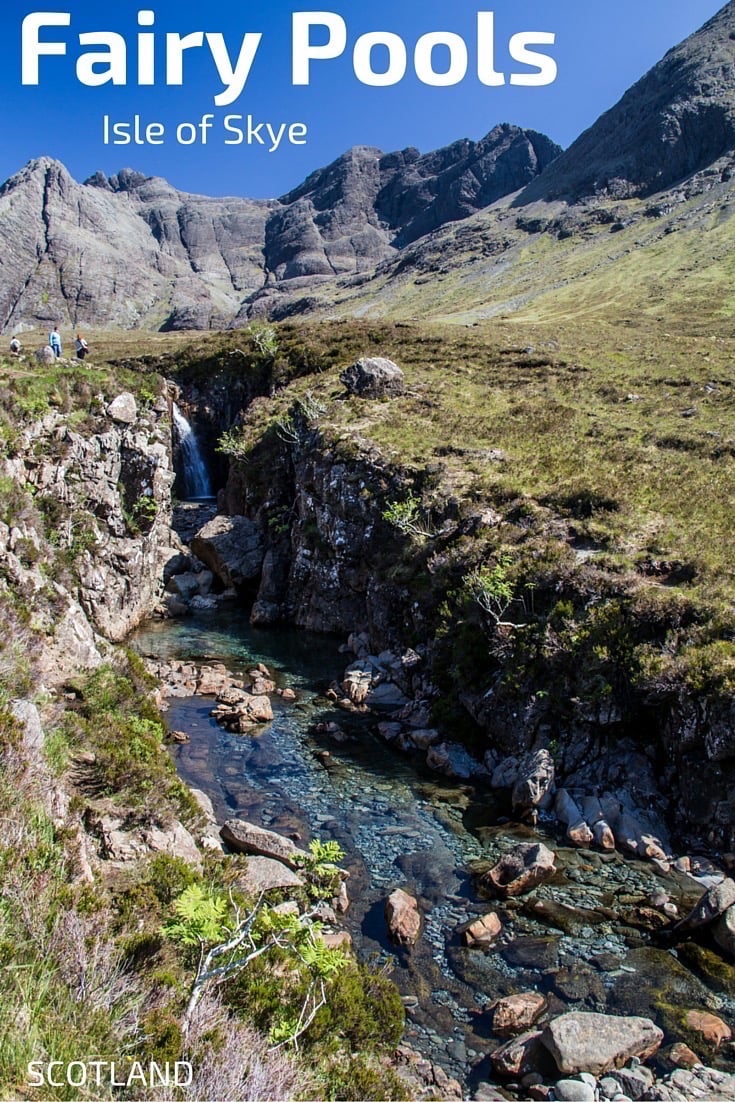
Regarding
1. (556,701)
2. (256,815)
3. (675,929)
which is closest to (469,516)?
(556,701)

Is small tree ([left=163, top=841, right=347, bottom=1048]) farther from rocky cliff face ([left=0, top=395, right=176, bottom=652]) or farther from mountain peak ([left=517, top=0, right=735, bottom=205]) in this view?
mountain peak ([left=517, top=0, right=735, bottom=205])

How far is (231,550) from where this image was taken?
39.8m

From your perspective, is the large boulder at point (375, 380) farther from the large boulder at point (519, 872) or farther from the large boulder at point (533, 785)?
the large boulder at point (519, 872)

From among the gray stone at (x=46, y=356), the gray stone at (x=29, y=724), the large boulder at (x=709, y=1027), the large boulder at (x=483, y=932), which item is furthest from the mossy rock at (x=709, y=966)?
the gray stone at (x=46, y=356)

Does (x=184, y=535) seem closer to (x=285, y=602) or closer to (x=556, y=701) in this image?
(x=285, y=602)

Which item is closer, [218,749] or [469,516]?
[218,749]

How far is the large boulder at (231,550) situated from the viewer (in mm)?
39219

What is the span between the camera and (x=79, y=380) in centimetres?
3300

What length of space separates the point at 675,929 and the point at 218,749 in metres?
13.1

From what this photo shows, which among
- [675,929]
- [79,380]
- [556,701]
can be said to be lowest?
[675,929]

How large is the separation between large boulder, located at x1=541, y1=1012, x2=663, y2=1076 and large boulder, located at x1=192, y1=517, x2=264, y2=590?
31.6 m

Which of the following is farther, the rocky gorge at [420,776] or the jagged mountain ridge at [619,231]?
the jagged mountain ridge at [619,231]

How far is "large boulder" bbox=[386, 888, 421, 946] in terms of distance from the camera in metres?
12.2

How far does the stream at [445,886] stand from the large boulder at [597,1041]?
25.6 inches
